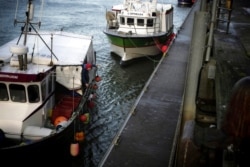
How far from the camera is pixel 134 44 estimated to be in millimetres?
26500

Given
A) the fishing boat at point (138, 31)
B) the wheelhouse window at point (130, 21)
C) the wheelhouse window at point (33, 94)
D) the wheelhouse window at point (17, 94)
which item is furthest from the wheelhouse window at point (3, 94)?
the wheelhouse window at point (130, 21)

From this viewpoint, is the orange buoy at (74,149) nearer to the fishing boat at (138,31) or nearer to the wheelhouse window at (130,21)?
the fishing boat at (138,31)

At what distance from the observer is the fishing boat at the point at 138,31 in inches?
1038

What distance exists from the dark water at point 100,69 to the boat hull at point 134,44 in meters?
0.68

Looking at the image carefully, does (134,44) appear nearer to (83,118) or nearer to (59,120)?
(83,118)

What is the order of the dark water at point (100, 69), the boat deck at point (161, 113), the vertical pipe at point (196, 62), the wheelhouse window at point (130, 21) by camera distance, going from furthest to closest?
1. the wheelhouse window at point (130, 21)
2. the dark water at point (100, 69)
3. the boat deck at point (161, 113)
4. the vertical pipe at point (196, 62)

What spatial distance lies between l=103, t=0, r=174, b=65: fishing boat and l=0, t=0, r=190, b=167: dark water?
104 centimetres

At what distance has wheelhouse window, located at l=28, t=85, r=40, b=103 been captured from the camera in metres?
11.7

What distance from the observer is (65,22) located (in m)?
39.3

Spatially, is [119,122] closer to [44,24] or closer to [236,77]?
[236,77]

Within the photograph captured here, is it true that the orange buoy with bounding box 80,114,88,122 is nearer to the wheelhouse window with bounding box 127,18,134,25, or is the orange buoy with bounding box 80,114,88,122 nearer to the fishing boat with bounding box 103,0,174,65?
the fishing boat with bounding box 103,0,174,65

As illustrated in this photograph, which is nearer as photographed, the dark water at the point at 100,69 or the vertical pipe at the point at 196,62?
the vertical pipe at the point at 196,62

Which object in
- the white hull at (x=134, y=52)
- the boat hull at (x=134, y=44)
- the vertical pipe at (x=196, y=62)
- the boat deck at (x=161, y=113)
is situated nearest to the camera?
the vertical pipe at (x=196, y=62)

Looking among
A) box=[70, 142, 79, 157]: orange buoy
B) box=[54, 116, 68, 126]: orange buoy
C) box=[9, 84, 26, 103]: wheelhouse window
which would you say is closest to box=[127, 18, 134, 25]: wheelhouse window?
box=[54, 116, 68, 126]: orange buoy
